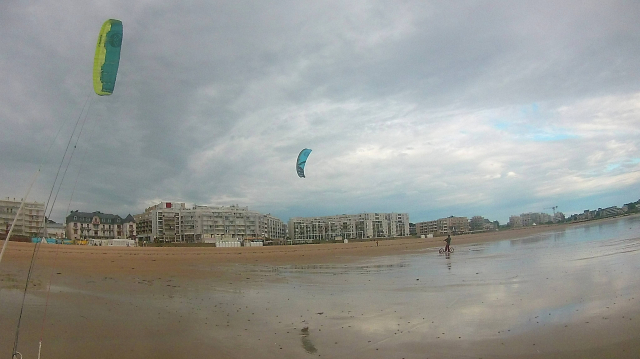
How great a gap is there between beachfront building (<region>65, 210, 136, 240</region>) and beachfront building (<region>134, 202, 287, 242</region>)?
5.31 meters

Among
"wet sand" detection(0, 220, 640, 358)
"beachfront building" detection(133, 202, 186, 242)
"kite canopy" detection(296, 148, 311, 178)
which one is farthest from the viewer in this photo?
"beachfront building" detection(133, 202, 186, 242)

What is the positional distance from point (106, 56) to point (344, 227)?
170365mm

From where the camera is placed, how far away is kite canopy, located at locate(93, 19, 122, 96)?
7820 millimetres

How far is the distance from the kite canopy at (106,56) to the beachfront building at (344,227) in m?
161

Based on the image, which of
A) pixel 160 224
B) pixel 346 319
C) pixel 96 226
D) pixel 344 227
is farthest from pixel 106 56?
pixel 344 227

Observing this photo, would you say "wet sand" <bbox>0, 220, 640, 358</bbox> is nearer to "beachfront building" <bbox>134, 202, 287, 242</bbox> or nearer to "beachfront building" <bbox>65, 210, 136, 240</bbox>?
"beachfront building" <bbox>65, 210, 136, 240</bbox>

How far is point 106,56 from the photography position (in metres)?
7.90

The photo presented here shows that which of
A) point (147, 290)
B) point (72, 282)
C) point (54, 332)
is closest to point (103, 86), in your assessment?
point (54, 332)

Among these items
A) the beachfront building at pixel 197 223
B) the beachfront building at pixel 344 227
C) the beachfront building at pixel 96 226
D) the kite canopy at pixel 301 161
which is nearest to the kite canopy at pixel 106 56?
the kite canopy at pixel 301 161

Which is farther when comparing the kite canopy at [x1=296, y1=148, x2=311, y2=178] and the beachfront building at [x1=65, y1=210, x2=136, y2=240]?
the beachfront building at [x1=65, y1=210, x2=136, y2=240]

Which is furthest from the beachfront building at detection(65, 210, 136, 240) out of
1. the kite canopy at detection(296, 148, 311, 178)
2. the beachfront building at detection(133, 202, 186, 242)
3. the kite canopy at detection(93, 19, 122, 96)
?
the kite canopy at detection(93, 19, 122, 96)

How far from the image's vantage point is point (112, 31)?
7.87 m

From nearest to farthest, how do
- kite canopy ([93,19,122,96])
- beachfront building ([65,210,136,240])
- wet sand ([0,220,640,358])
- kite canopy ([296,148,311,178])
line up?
wet sand ([0,220,640,358])
kite canopy ([93,19,122,96])
kite canopy ([296,148,311,178])
beachfront building ([65,210,136,240])

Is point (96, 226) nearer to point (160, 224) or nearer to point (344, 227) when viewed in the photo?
point (160, 224)
